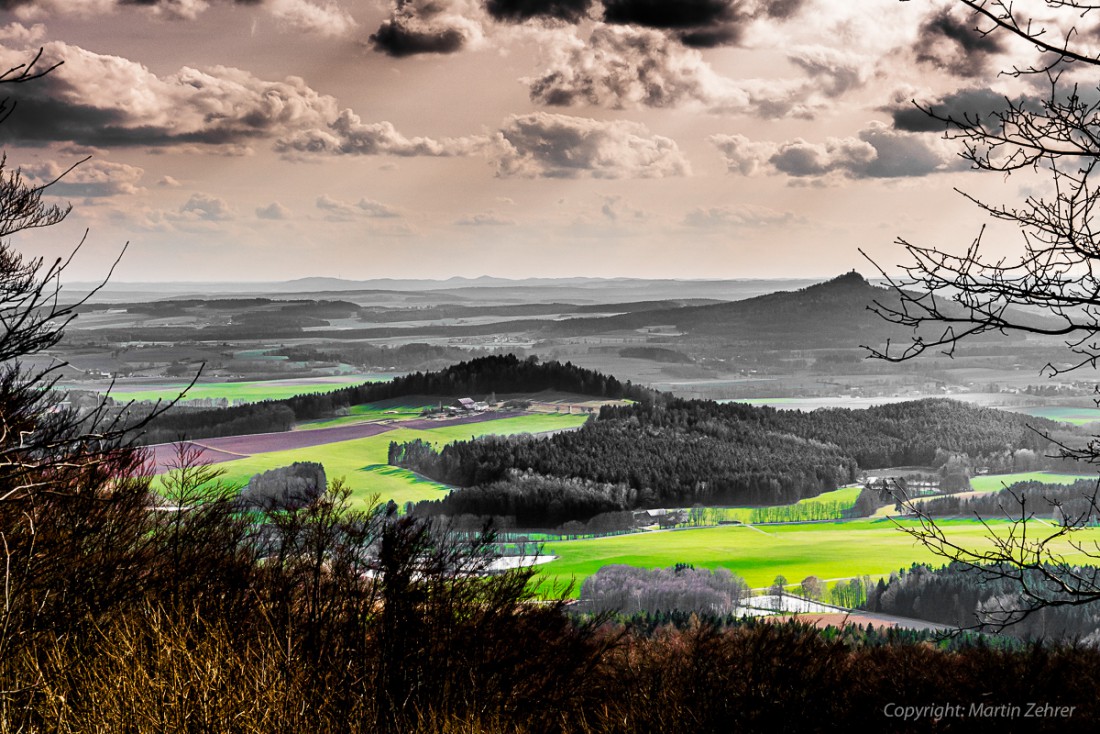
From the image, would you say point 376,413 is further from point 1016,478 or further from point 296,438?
point 1016,478

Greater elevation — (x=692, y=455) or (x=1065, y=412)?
(x=1065, y=412)

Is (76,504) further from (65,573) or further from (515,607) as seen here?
(515,607)

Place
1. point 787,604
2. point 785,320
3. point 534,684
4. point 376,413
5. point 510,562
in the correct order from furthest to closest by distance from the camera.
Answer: point 785,320
point 376,413
point 787,604
point 510,562
point 534,684

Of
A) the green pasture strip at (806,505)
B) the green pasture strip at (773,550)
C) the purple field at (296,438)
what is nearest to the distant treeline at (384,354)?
the purple field at (296,438)

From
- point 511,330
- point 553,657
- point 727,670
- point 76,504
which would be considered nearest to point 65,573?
point 76,504

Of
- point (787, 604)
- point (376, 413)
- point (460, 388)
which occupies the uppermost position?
point (460, 388)

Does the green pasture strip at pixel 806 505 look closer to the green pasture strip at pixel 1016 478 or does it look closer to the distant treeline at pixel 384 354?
the green pasture strip at pixel 1016 478

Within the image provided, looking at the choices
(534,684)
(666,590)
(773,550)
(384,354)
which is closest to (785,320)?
(384,354)
